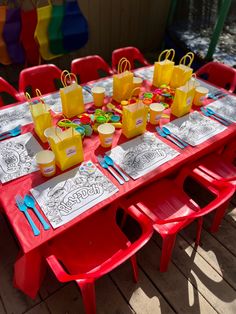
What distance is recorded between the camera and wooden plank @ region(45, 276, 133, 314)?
1.68 m

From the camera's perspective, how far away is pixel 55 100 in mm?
2105

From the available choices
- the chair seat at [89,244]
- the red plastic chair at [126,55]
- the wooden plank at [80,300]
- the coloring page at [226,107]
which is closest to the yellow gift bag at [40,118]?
the chair seat at [89,244]

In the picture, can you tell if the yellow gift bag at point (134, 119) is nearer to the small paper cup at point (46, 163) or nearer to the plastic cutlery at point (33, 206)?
the small paper cup at point (46, 163)

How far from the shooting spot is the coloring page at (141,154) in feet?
5.17

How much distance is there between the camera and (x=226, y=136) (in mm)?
1855

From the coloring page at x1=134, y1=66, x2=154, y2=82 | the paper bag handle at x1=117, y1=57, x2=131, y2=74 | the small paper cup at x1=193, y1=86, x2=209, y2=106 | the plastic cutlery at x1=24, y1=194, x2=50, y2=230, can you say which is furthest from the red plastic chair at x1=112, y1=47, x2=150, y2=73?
the plastic cutlery at x1=24, y1=194, x2=50, y2=230

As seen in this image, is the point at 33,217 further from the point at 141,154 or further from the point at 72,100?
the point at 72,100

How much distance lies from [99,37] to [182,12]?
1.40 m

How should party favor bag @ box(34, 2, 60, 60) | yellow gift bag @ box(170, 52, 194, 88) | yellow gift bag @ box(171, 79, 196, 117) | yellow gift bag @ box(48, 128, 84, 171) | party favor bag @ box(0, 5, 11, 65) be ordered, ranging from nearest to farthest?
1. yellow gift bag @ box(48, 128, 84, 171)
2. yellow gift bag @ box(171, 79, 196, 117)
3. yellow gift bag @ box(170, 52, 194, 88)
4. party favor bag @ box(0, 5, 11, 65)
5. party favor bag @ box(34, 2, 60, 60)

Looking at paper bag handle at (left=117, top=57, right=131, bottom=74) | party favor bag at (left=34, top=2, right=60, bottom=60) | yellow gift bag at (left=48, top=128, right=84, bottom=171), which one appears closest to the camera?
yellow gift bag at (left=48, top=128, right=84, bottom=171)

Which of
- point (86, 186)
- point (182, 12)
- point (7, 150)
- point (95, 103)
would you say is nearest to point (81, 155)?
point (86, 186)

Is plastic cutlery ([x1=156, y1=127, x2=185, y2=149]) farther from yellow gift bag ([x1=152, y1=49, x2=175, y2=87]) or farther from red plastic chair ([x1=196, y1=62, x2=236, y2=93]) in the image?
red plastic chair ([x1=196, y1=62, x2=236, y2=93])

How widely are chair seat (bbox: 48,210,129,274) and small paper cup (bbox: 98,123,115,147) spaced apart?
0.46 metres

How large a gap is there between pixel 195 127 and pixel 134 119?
0.49 m
